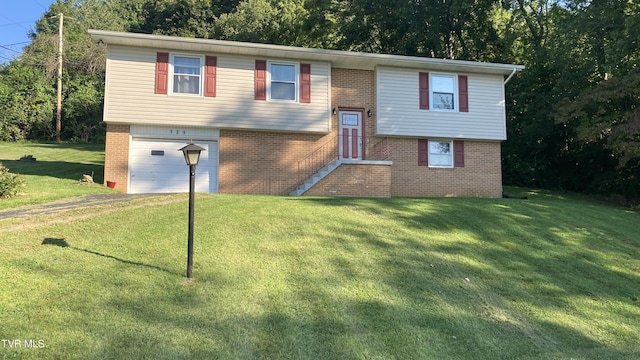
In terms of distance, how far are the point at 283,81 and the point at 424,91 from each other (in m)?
5.04

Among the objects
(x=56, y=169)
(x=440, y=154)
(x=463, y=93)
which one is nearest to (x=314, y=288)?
(x=440, y=154)

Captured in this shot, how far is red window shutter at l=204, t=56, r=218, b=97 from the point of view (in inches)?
541

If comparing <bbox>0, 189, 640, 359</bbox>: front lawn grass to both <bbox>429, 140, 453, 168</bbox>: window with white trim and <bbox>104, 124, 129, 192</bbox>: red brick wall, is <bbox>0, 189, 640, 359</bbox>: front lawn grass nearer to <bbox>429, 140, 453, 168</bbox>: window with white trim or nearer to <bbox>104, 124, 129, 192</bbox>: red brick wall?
<bbox>104, 124, 129, 192</bbox>: red brick wall

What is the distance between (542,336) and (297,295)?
2.93m

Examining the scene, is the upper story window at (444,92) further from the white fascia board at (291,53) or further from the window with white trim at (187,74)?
the window with white trim at (187,74)

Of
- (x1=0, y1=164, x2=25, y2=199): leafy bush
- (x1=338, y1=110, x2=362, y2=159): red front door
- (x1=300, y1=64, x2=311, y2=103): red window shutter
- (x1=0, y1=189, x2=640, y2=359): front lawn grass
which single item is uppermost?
(x1=300, y1=64, x2=311, y2=103): red window shutter

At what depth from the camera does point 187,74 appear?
13742 mm

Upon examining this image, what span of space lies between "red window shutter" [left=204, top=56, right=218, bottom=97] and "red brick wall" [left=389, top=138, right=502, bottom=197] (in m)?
6.29

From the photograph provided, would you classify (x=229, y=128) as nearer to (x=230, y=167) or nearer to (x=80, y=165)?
(x=230, y=167)

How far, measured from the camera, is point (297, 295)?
5.45m

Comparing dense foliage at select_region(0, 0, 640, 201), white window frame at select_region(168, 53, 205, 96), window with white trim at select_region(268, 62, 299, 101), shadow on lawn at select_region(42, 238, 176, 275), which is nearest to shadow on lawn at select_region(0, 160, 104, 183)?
white window frame at select_region(168, 53, 205, 96)

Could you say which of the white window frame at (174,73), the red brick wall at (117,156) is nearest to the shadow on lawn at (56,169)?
the red brick wall at (117,156)

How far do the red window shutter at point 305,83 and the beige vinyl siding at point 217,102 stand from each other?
0.14 m

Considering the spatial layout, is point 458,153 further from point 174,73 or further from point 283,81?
point 174,73
